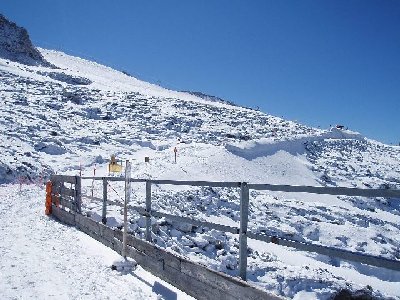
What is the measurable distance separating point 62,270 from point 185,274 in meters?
2.40

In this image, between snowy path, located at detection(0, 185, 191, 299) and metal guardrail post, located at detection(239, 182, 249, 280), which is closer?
metal guardrail post, located at detection(239, 182, 249, 280)

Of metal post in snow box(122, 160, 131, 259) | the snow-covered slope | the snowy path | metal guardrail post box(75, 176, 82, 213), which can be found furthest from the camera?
the snow-covered slope

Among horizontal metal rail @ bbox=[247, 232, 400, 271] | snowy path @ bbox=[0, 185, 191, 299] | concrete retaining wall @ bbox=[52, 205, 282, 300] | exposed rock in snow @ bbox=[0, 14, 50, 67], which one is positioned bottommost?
snowy path @ bbox=[0, 185, 191, 299]

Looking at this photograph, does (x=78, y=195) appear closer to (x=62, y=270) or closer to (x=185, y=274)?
(x=62, y=270)

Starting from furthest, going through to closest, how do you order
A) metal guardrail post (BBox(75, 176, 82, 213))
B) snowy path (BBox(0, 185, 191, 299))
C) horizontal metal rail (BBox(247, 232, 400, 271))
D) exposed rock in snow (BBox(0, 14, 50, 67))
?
exposed rock in snow (BBox(0, 14, 50, 67)) < metal guardrail post (BBox(75, 176, 82, 213)) < snowy path (BBox(0, 185, 191, 299)) < horizontal metal rail (BBox(247, 232, 400, 271))

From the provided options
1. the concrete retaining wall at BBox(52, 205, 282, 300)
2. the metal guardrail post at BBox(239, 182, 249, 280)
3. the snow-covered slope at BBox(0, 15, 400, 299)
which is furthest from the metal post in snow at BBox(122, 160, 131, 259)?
the snow-covered slope at BBox(0, 15, 400, 299)

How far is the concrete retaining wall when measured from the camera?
4685 millimetres

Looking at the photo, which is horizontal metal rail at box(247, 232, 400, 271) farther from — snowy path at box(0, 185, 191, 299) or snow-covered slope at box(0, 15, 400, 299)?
snow-covered slope at box(0, 15, 400, 299)

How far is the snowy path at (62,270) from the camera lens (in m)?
5.80

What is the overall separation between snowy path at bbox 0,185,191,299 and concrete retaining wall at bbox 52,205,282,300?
0.49 ft

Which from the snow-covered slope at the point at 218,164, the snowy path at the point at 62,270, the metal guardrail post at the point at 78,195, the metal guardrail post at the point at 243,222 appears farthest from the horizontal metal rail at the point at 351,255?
the metal guardrail post at the point at 78,195

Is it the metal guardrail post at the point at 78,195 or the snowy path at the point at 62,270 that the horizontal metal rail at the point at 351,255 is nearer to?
the snowy path at the point at 62,270

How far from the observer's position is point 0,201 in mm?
16828

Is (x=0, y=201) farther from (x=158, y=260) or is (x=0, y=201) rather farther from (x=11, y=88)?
(x=11, y=88)
